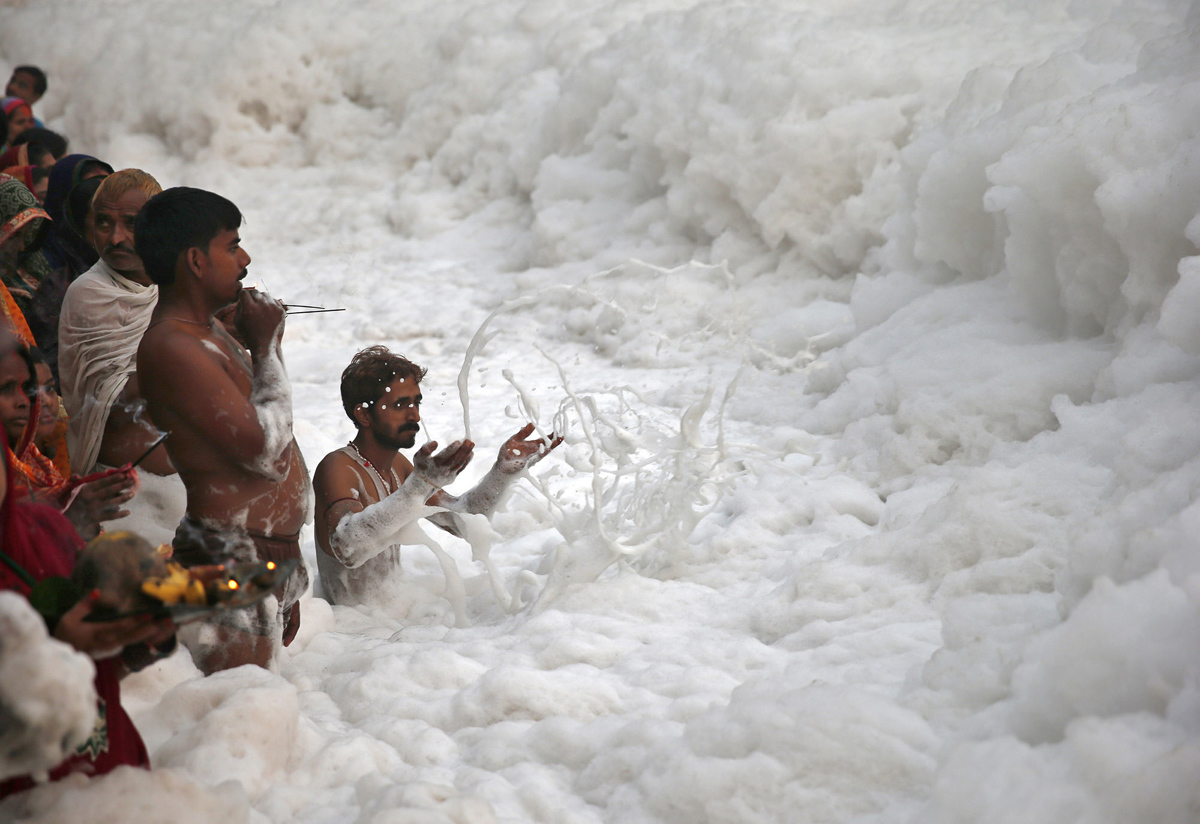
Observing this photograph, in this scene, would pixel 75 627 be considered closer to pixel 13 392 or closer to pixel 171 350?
pixel 13 392

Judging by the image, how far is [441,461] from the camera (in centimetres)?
214

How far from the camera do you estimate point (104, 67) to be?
7.61 meters

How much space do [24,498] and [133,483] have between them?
0.38m

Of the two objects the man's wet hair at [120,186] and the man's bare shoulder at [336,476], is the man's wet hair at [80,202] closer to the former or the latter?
the man's wet hair at [120,186]

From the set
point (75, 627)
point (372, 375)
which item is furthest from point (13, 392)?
point (372, 375)

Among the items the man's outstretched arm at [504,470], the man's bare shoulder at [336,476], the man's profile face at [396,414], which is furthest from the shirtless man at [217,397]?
the man's outstretched arm at [504,470]

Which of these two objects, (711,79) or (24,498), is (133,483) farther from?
(711,79)

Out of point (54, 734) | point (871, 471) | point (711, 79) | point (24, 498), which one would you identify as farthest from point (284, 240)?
point (54, 734)

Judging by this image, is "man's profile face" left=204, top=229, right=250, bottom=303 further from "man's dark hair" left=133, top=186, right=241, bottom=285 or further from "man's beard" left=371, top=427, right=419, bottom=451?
"man's beard" left=371, top=427, right=419, bottom=451

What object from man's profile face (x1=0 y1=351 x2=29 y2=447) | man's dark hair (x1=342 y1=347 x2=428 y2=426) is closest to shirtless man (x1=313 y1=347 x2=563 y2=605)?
man's dark hair (x1=342 y1=347 x2=428 y2=426)

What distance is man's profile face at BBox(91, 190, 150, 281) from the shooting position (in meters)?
2.30

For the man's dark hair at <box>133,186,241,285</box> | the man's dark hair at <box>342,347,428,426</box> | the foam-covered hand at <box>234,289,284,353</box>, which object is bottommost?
the man's dark hair at <box>342,347,428,426</box>

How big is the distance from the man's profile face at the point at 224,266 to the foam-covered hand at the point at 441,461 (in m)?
0.54

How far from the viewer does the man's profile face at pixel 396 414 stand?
2453 mm
